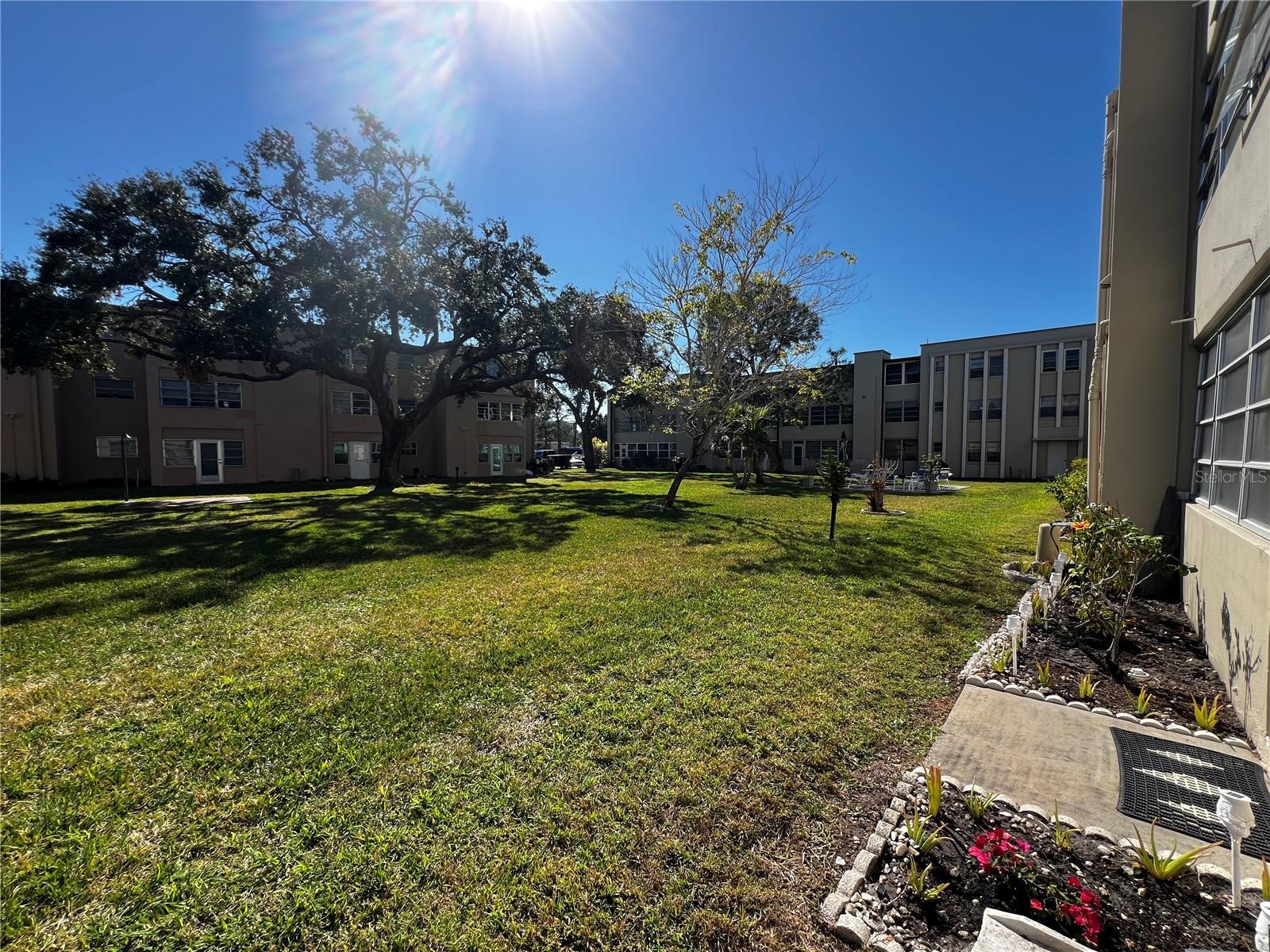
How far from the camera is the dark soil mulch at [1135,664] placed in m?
3.47

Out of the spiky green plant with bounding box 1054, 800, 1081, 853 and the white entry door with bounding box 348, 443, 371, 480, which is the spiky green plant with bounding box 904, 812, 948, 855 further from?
the white entry door with bounding box 348, 443, 371, 480

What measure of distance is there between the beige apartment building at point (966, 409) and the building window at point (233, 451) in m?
18.1

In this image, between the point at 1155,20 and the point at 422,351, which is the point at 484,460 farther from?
the point at 1155,20

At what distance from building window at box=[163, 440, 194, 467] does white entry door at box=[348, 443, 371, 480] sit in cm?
603

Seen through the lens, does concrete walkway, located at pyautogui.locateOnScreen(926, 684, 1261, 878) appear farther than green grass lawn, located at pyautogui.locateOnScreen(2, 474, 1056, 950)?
Yes

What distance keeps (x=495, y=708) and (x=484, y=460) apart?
89.8 ft

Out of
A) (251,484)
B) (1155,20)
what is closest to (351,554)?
(1155,20)

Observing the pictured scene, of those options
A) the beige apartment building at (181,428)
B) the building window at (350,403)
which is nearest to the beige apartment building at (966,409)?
the building window at (350,403)

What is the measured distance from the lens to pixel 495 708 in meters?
3.51

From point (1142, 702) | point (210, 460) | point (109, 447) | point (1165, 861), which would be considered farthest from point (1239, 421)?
point (109, 447)

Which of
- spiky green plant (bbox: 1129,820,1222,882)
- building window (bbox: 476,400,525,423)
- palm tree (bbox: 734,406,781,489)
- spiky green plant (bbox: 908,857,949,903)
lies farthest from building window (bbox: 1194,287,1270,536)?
building window (bbox: 476,400,525,423)

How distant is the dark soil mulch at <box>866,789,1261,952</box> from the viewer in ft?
5.80

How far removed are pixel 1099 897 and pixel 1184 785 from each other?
1.28 meters

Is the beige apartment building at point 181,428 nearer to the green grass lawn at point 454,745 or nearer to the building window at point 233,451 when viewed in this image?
the building window at point 233,451
